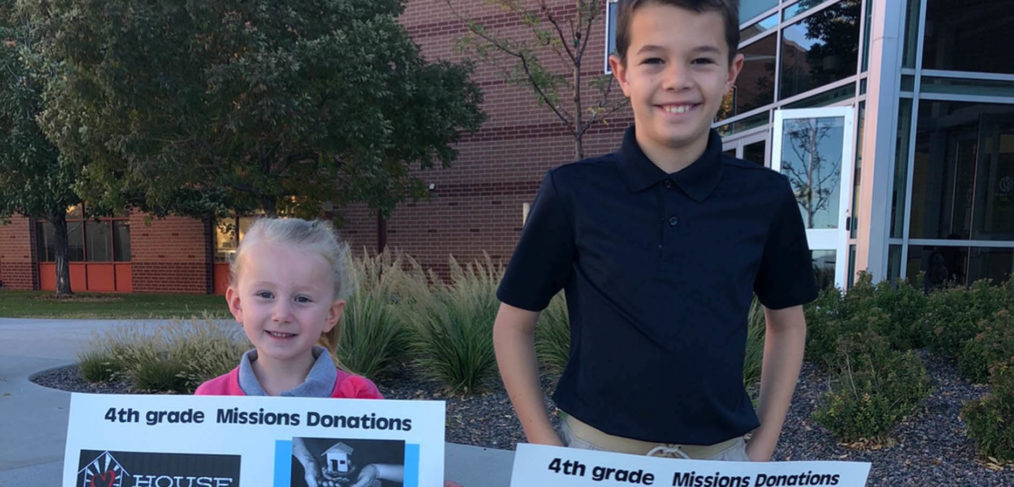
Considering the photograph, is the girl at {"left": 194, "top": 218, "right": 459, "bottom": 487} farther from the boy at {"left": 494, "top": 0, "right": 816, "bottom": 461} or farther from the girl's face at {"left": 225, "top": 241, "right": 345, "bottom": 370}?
the boy at {"left": 494, "top": 0, "right": 816, "bottom": 461}

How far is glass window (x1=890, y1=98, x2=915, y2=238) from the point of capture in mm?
7718

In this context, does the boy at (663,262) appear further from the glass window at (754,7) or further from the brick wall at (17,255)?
the brick wall at (17,255)

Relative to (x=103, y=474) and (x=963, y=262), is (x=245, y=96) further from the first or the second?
(x=963, y=262)

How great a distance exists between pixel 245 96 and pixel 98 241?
13319 millimetres

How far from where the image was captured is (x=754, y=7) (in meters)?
10.1

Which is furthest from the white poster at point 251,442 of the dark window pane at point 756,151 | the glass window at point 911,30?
the dark window pane at point 756,151

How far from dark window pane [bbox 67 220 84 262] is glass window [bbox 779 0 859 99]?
1987 centimetres

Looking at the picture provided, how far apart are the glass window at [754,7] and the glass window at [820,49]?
778 mm

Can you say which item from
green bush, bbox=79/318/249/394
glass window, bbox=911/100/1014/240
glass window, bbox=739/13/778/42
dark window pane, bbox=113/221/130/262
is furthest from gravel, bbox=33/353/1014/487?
dark window pane, bbox=113/221/130/262

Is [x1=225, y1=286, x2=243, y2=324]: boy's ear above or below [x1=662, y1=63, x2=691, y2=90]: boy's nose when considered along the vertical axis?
below

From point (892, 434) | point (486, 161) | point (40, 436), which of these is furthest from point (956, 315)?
point (486, 161)

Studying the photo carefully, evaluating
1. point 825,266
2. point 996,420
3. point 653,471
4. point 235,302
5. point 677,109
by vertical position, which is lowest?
point 996,420

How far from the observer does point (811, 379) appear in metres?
4.81

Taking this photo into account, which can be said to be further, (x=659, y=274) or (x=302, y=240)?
(x=302, y=240)
